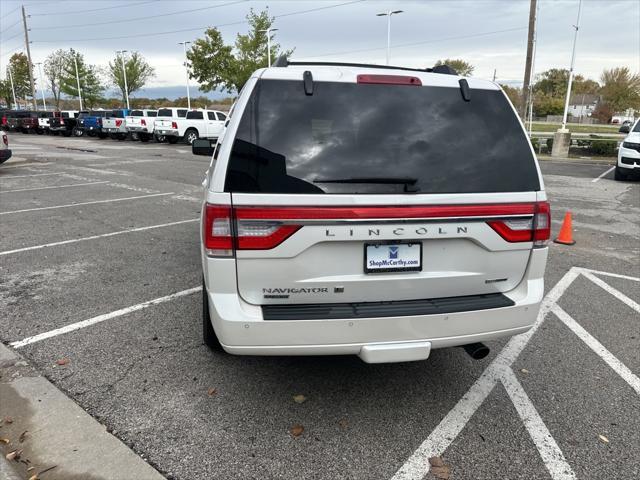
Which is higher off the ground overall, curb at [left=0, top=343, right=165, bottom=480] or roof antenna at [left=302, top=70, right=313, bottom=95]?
roof antenna at [left=302, top=70, right=313, bottom=95]

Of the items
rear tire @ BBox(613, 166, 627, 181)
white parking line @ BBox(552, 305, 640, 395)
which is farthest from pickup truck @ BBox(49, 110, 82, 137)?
white parking line @ BBox(552, 305, 640, 395)

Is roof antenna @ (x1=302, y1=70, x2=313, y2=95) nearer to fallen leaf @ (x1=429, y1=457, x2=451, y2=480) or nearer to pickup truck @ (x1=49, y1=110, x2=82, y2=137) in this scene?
fallen leaf @ (x1=429, y1=457, x2=451, y2=480)

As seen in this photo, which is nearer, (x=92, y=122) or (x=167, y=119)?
(x=167, y=119)

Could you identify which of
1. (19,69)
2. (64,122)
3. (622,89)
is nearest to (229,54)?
(64,122)

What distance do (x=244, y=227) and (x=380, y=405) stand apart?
4.95ft

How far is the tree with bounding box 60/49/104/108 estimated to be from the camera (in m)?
69.9

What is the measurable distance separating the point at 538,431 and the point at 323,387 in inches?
53.4

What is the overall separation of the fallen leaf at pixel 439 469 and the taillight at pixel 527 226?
4.25ft

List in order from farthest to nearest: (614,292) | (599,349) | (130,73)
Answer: (130,73), (614,292), (599,349)

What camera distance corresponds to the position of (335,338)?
269 cm

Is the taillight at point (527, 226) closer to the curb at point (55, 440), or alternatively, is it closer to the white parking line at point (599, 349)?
the white parking line at point (599, 349)

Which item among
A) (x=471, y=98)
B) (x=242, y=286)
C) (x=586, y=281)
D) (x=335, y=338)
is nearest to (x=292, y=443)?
(x=335, y=338)

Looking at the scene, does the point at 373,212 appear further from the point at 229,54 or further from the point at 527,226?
the point at 229,54

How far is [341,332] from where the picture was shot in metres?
2.68
